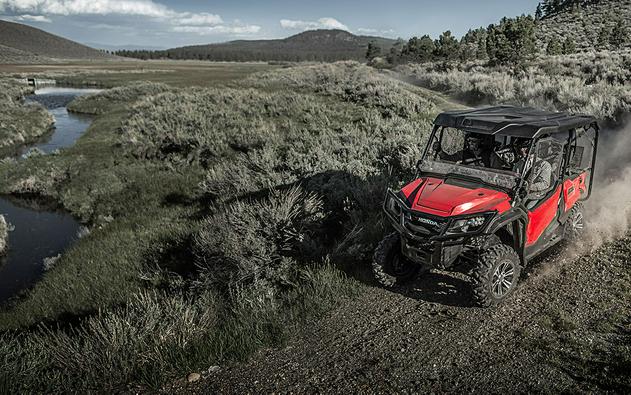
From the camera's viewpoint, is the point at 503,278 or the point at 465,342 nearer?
the point at 465,342

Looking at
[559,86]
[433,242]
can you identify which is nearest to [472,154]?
[433,242]

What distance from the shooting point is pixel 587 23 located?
65375 millimetres

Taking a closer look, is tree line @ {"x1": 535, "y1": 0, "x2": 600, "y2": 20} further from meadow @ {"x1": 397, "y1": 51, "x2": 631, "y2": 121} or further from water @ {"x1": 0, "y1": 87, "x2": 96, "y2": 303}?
water @ {"x1": 0, "y1": 87, "x2": 96, "y2": 303}

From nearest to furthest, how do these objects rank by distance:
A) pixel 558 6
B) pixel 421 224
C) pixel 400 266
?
pixel 421 224 < pixel 400 266 < pixel 558 6

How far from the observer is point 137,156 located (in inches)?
745

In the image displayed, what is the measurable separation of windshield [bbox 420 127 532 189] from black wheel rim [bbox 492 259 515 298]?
1.01 meters

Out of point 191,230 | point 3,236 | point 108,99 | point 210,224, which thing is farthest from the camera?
point 108,99

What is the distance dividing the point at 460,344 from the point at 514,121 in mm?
3032

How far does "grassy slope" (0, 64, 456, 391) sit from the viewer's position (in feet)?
17.0

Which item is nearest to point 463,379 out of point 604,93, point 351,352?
point 351,352

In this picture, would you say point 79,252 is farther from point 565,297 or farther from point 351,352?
point 565,297

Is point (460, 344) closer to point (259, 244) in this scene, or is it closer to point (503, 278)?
point (503, 278)

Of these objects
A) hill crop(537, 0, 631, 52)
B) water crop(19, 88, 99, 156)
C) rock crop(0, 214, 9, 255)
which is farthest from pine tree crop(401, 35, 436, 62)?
rock crop(0, 214, 9, 255)

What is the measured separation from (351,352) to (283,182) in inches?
289
